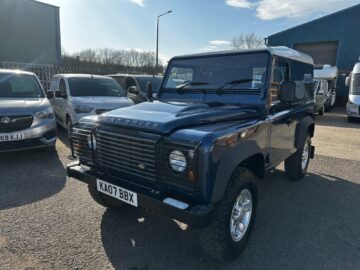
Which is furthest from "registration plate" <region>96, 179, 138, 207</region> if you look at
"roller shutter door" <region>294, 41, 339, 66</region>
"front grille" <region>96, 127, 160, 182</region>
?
"roller shutter door" <region>294, 41, 339, 66</region>

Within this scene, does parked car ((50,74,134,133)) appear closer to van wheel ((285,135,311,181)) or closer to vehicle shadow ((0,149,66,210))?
vehicle shadow ((0,149,66,210))

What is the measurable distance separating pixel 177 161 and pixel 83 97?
19.7 ft

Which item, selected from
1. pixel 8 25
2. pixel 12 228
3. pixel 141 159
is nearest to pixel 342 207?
pixel 141 159

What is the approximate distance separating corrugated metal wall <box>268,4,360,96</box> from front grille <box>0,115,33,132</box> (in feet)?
68.3

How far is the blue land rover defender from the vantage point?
→ 229cm

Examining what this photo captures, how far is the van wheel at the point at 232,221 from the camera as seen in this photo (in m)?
2.48

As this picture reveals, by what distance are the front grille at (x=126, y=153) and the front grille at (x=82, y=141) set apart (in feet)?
0.60

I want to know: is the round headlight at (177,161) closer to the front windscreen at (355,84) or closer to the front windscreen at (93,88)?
the front windscreen at (93,88)

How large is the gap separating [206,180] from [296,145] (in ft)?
9.22

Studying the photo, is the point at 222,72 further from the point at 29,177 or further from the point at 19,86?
the point at 19,86

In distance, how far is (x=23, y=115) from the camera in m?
5.47

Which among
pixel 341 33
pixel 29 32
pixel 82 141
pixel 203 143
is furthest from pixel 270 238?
pixel 29 32

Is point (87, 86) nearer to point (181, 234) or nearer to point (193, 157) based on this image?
point (181, 234)

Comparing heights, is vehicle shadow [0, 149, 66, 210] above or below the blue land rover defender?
below
